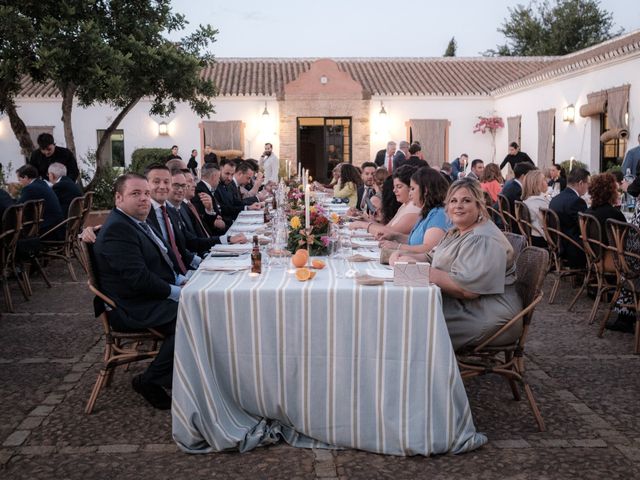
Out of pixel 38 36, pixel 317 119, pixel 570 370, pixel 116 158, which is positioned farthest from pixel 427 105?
pixel 570 370

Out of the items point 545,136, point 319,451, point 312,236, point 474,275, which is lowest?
point 319,451

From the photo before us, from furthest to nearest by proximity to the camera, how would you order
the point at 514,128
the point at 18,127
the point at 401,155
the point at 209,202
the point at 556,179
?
the point at 514,128 → the point at 401,155 → the point at 556,179 → the point at 18,127 → the point at 209,202

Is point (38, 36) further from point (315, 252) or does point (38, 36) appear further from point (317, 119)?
point (317, 119)

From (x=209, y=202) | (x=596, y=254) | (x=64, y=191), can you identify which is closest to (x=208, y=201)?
(x=209, y=202)

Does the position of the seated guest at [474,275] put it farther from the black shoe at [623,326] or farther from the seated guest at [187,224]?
the black shoe at [623,326]

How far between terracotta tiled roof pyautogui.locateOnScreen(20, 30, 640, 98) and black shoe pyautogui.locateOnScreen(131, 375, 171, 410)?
58.0ft

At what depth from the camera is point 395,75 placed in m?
24.8

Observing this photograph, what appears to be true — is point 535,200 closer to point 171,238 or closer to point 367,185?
point 367,185

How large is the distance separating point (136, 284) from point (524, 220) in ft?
15.8

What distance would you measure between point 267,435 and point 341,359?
482 millimetres

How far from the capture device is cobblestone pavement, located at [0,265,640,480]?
3131mm

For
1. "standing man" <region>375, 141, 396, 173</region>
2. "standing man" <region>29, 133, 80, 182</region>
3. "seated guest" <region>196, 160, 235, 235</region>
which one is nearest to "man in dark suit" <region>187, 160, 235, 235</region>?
"seated guest" <region>196, 160, 235, 235</region>

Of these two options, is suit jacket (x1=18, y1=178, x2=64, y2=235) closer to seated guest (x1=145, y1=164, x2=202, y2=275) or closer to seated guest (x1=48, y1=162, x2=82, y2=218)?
seated guest (x1=48, y1=162, x2=82, y2=218)

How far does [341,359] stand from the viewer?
3281 millimetres
